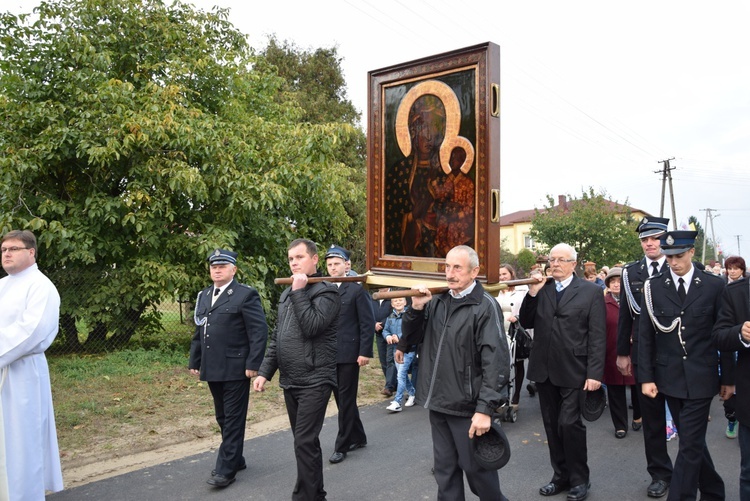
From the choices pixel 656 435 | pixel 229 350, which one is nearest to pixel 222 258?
pixel 229 350

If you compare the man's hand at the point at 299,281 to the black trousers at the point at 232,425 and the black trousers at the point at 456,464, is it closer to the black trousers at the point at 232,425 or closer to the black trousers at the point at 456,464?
the black trousers at the point at 456,464

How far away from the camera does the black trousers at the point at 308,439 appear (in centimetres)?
457

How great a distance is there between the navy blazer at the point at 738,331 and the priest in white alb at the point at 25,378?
477cm

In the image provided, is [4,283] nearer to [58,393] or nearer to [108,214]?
[58,393]

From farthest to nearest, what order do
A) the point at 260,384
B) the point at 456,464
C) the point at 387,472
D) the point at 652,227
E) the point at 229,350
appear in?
the point at 652,227, the point at 387,472, the point at 229,350, the point at 260,384, the point at 456,464

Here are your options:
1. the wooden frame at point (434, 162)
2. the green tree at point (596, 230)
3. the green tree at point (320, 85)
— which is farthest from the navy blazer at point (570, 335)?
the green tree at point (596, 230)

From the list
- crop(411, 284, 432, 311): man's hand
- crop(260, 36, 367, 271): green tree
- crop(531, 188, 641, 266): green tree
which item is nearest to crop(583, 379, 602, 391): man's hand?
crop(411, 284, 432, 311): man's hand

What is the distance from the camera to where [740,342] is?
4.10 meters

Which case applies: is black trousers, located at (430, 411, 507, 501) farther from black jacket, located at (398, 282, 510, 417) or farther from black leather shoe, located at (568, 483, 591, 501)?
black leather shoe, located at (568, 483, 591, 501)

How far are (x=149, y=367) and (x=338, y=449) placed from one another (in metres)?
5.08

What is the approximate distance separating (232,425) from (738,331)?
408cm

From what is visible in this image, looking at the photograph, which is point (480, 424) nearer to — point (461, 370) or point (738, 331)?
point (461, 370)

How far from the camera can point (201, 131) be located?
1053 cm

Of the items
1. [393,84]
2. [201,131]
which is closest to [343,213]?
[201,131]
